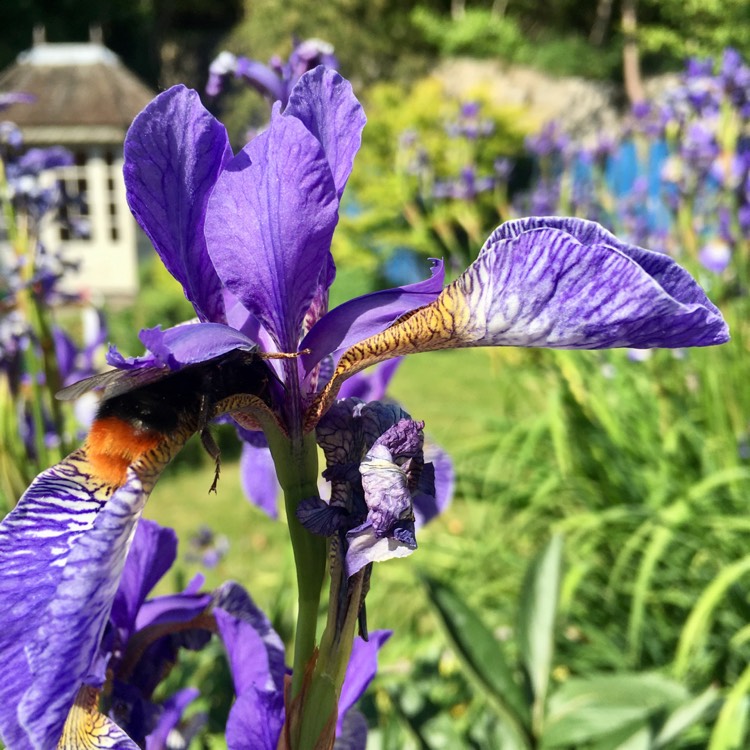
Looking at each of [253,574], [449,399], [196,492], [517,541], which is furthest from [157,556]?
[449,399]

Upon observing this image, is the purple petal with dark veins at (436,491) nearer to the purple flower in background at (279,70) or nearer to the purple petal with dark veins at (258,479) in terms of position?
the purple petal with dark veins at (258,479)

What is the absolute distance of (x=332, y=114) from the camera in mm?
556

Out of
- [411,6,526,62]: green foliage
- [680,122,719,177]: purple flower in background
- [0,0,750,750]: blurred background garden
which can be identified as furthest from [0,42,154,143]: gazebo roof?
[680,122,719,177]: purple flower in background

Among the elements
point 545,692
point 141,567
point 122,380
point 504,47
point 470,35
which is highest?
point 122,380

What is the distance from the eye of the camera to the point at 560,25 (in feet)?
53.5

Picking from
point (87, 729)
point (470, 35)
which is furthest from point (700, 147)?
point (470, 35)

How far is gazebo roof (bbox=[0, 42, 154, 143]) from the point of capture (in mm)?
11711

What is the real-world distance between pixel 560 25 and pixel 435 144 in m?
8.41

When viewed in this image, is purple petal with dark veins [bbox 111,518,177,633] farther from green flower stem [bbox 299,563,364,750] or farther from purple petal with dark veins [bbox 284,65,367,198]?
purple petal with dark veins [bbox 284,65,367,198]

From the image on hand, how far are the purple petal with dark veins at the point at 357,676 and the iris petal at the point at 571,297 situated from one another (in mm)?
290

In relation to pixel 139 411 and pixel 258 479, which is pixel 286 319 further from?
pixel 258 479

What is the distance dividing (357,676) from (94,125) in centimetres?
1245

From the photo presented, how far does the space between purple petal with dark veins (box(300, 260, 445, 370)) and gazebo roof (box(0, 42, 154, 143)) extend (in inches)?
467

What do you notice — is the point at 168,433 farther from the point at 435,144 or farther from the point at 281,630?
the point at 435,144
